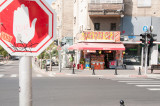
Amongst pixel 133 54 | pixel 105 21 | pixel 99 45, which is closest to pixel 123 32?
pixel 105 21

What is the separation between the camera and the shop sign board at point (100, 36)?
27094 mm

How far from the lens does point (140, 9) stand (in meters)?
28.5

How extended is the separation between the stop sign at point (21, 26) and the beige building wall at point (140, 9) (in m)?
27.6

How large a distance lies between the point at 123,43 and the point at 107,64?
343cm

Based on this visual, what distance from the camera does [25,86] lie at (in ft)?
6.06

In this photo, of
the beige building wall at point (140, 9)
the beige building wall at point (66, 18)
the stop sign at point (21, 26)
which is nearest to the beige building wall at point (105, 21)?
the beige building wall at point (140, 9)

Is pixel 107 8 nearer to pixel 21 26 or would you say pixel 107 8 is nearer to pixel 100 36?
pixel 100 36

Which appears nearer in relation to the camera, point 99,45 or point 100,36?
point 99,45

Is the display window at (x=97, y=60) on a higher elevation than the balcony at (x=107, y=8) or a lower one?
lower

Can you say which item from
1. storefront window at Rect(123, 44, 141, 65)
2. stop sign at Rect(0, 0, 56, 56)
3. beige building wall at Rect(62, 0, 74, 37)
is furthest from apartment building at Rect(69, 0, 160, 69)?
stop sign at Rect(0, 0, 56, 56)

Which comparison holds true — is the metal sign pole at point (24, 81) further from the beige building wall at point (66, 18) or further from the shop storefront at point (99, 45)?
the beige building wall at point (66, 18)

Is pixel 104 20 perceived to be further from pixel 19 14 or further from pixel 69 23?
pixel 19 14

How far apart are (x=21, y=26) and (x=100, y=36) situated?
1006 inches

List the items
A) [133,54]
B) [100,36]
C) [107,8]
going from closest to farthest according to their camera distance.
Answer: [107,8] → [100,36] → [133,54]
